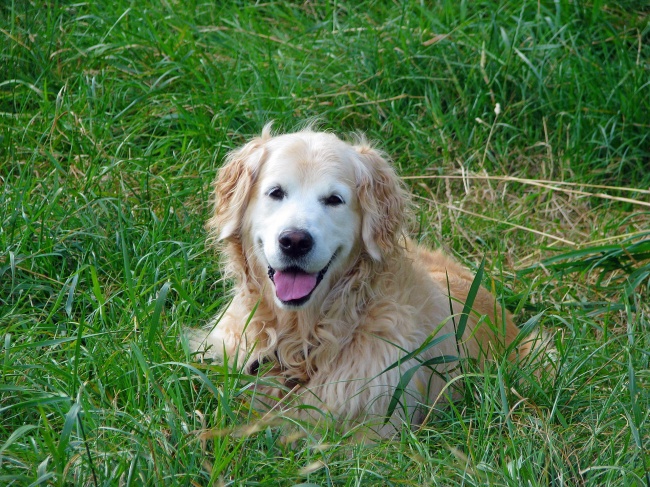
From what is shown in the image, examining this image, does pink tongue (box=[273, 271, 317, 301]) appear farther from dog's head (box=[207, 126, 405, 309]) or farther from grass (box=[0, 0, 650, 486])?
grass (box=[0, 0, 650, 486])

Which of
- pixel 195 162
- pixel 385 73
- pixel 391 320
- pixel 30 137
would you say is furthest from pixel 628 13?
pixel 30 137

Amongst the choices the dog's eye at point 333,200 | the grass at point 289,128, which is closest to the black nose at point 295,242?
the dog's eye at point 333,200

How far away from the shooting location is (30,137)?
17.3 feet

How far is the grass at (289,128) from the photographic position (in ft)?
10.6

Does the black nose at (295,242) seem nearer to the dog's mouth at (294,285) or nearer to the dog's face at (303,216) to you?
the dog's face at (303,216)

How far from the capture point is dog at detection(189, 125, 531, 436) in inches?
147

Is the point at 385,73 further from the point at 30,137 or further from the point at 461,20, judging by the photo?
the point at 30,137

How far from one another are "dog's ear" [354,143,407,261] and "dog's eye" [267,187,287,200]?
332mm

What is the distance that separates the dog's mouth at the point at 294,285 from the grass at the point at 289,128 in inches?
15.1

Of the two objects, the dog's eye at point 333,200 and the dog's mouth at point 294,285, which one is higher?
the dog's eye at point 333,200

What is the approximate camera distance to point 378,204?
400cm

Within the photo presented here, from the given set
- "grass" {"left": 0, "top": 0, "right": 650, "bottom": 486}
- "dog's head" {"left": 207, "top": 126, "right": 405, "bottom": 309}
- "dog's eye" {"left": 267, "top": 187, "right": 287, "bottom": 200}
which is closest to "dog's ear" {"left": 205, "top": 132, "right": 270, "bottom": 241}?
"dog's head" {"left": 207, "top": 126, "right": 405, "bottom": 309}

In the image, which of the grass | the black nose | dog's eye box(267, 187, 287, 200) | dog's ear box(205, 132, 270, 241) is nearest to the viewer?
the grass

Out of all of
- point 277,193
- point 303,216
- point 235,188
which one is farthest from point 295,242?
point 235,188
